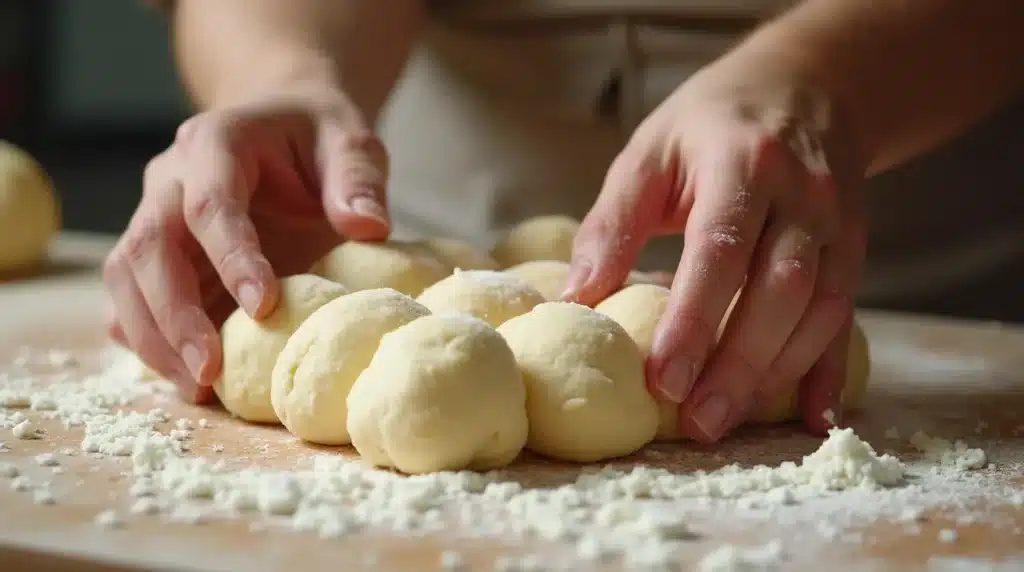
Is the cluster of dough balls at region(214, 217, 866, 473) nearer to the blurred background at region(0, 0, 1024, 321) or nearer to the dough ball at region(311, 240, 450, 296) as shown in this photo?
the dough ball at region(311, 240, 450, 296)

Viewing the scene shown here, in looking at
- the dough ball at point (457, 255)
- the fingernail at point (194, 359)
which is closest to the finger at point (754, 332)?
the dough ball at point (457, 255)

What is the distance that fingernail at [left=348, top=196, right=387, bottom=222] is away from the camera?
151cm

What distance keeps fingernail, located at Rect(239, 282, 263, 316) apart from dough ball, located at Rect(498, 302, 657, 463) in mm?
326

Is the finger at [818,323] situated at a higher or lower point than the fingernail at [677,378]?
higher

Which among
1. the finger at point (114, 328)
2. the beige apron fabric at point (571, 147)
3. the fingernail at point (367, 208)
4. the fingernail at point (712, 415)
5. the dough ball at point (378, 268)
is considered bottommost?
the fingernail at point (712, 415)

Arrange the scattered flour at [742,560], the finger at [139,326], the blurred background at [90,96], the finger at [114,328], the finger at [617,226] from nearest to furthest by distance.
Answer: the scattered flour at [742,560] < the finger at [617,226] < the finger at [139,326] < the finger at [114,328] < the blurred background at [90,96]

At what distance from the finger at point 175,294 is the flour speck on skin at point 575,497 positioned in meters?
0.14

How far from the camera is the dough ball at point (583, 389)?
Result: 1.22m

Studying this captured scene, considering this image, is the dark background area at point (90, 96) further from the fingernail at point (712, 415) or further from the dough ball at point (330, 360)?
the fingernail at point (712, 415)

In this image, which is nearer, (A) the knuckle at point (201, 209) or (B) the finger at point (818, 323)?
(B) the finger at point (818, 323)

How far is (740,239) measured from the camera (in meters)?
1.29

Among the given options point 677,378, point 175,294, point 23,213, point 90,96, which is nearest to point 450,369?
point 677,378

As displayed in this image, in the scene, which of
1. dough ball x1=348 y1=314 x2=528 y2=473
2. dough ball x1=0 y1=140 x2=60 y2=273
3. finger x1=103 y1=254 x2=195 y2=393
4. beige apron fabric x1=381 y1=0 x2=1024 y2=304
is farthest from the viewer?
dough ball x1=0 y1=140 x2=60 y2=273

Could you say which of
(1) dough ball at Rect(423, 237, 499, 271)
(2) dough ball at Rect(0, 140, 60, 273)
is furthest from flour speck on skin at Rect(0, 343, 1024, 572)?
(2) dough ball at Rect(0, 140, 60, 273)
